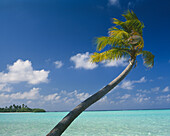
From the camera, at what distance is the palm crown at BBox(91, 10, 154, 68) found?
225 inches

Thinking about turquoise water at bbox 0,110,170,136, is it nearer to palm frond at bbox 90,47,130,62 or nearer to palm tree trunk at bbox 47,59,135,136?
palm frond at bbox 90,47,130,62

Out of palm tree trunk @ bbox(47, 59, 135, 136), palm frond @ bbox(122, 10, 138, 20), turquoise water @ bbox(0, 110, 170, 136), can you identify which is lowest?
turquoise water @ bbox(0, 110, 170, 136)

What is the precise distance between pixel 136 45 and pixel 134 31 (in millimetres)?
462

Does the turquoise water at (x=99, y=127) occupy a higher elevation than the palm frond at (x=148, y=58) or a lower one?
lower

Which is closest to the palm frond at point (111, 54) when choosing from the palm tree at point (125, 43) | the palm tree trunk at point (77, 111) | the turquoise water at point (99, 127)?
the palm tree at point (125, 43)

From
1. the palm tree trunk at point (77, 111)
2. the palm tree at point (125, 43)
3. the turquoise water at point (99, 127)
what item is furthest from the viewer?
the turquoise water at point (99, 127)

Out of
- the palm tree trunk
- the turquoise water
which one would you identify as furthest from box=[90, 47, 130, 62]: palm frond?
the turquoise water

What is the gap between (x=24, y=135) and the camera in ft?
33.8

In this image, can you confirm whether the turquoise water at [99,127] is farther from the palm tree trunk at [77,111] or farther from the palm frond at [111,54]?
the palm tree trunk at [77,111]

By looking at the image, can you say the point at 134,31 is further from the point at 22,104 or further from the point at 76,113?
the point at 22,104

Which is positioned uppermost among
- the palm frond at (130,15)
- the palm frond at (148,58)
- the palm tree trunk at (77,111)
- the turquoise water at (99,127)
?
the palm frond at (130,15)

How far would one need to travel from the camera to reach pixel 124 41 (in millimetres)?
5922

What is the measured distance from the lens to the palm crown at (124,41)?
572 centimetres

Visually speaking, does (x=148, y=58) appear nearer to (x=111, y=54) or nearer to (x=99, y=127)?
(x=111, y=54)
